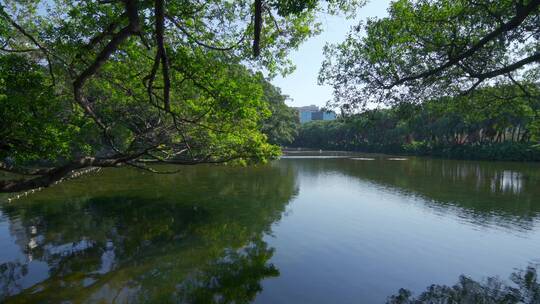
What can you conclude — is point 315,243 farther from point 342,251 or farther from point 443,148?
point 443,148

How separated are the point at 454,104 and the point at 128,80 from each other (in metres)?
11.2

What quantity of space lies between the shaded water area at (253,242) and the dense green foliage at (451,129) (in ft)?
14.3

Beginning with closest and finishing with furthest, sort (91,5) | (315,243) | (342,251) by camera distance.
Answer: (91,5)
(342,251)
(315,243)

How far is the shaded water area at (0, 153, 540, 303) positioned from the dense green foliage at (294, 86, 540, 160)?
4369mm

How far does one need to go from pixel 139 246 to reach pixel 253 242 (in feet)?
13.1

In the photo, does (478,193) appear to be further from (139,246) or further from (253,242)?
(139,246)

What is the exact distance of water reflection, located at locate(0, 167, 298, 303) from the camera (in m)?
9.73

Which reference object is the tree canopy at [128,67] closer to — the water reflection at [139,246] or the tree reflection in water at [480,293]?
the water reflection at [139,246]

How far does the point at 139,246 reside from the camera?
13273 millimetres

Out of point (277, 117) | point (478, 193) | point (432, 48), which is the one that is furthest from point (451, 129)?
point (432, 48)

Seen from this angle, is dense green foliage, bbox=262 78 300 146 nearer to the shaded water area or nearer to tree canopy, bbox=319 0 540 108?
the shaded water area

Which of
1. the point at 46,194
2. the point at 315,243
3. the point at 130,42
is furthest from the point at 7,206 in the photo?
the point at 315,243

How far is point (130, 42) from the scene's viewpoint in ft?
32.2

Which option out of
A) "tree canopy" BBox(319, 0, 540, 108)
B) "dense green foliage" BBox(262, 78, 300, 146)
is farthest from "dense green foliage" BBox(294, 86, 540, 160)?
"dense green foliage" BBox(262, 78, 300, 146)
